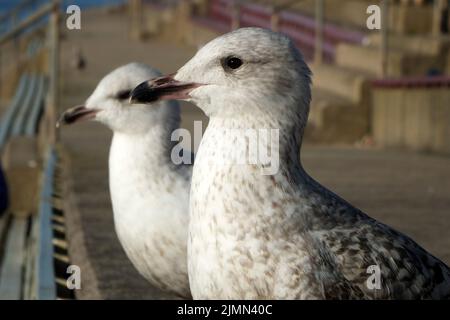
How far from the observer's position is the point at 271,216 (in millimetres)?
4238

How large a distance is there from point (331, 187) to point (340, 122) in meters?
7.58

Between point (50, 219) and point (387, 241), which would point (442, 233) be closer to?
point (50, 219)

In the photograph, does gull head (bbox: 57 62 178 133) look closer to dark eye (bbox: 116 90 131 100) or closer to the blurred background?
dark eye (bbox: 116 90 131 100)

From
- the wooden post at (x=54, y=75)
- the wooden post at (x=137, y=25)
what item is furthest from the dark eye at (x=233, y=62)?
the wooden post at (x=137, y=25)

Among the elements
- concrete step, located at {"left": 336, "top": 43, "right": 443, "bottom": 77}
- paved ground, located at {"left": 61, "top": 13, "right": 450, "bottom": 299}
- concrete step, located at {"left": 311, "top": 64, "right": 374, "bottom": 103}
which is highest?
concrete step, located at {"left": 336, "top": 43, "right": 443, "bottom": 77}

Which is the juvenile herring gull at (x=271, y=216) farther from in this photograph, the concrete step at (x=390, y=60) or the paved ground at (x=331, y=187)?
the concrete step at (x=390, y=60)

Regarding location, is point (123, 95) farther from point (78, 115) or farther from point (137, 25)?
point (137, 25)

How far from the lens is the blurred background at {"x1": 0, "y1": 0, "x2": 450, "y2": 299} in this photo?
8484mm

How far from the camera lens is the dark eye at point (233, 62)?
4.46 metres

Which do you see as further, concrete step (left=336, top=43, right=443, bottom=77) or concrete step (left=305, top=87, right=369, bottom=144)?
concrete step (left=336, top=43, right=443, bottom=77)

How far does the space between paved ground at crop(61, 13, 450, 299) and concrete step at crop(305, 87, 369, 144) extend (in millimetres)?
1800

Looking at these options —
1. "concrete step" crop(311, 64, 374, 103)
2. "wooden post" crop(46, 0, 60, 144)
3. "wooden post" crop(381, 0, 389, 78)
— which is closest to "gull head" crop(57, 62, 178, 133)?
"wooden post" crop(46, 0, 60, 144)
